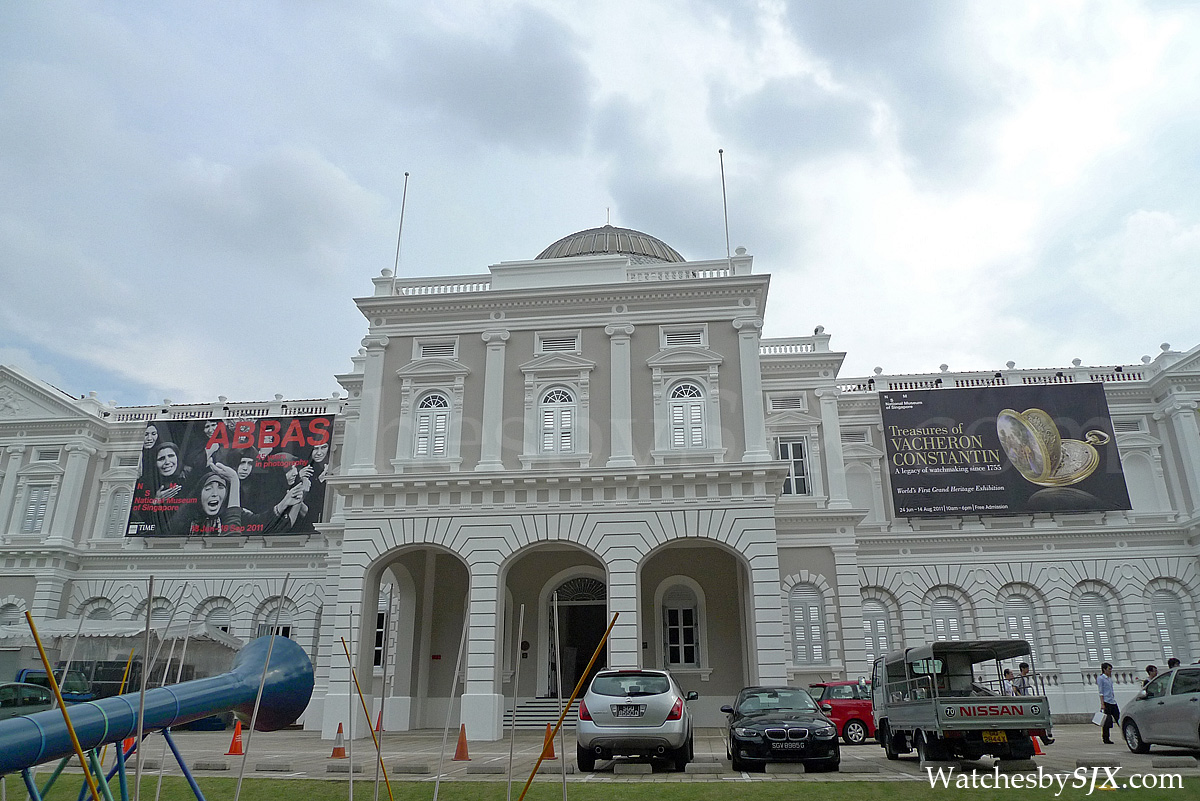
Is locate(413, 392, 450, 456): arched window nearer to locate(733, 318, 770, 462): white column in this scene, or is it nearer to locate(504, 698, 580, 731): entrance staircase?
locate(504, 698, 580, 731): entrance staircase

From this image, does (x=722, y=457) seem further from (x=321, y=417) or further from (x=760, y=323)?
(x=321, y=417)

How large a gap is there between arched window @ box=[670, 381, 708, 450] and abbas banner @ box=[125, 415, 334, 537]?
49.7 feet

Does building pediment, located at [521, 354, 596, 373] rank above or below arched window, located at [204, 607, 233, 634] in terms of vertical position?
above

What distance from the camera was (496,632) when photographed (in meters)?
20.2

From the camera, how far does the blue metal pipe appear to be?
4.18m

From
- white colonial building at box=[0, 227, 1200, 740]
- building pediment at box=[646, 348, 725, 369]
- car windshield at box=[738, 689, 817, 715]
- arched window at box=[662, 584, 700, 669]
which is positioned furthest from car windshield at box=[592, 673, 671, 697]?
building pediment at box=[646, 348, 725, 369]

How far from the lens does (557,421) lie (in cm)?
2228

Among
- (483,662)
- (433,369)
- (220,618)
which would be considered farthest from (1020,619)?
(220,618)

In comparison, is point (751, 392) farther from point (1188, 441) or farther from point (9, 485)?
point (9, 485)

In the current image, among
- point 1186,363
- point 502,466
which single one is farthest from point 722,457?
point 1186,363

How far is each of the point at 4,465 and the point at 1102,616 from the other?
134 feet

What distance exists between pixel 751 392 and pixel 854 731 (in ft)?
27.4

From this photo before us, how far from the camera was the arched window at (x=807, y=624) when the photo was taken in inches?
1011

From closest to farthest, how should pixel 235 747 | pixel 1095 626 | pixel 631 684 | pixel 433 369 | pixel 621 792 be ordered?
pixel 621 792
pixel 631 684
pixel 235 747
pixel 433 369
pixel 1095 626
